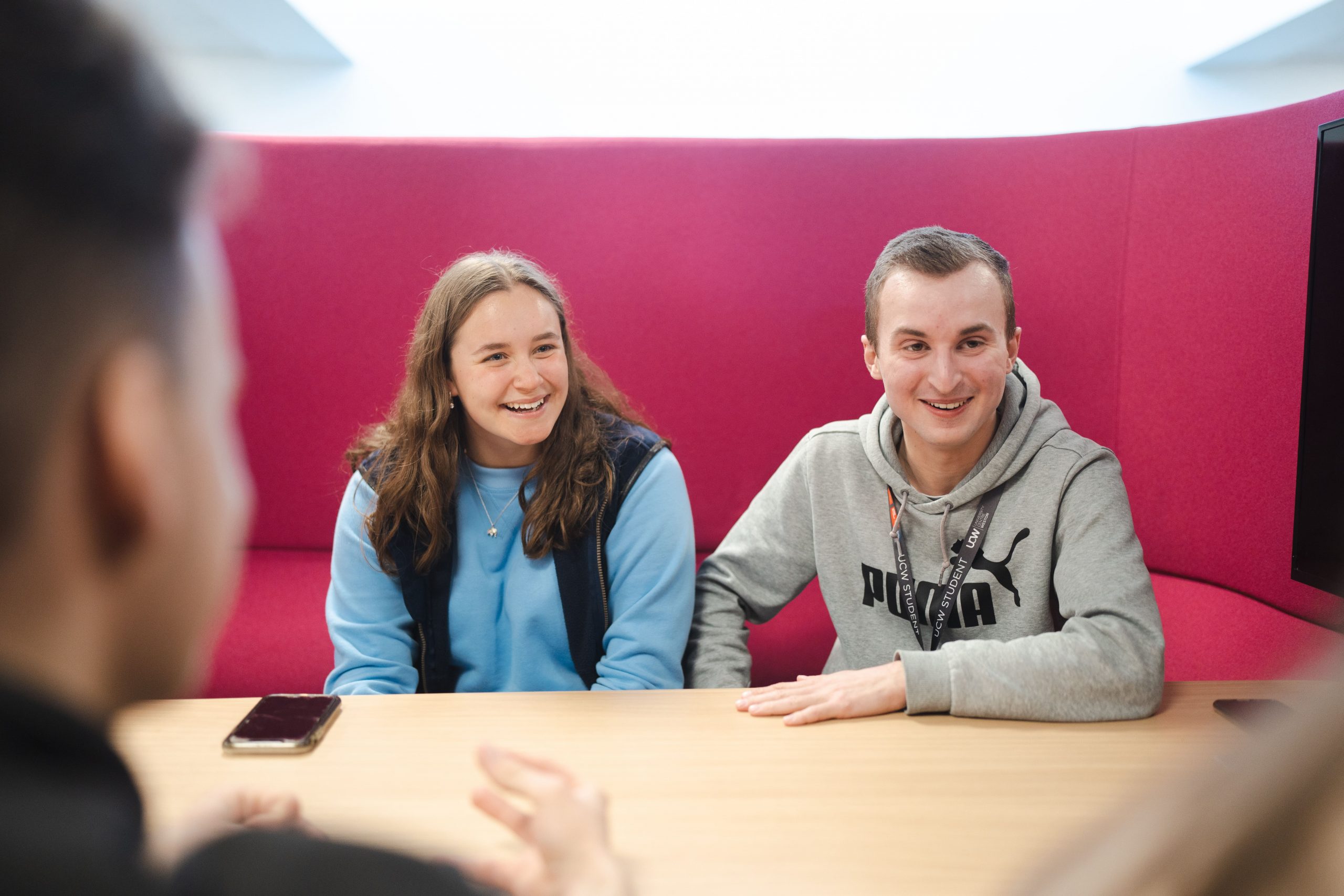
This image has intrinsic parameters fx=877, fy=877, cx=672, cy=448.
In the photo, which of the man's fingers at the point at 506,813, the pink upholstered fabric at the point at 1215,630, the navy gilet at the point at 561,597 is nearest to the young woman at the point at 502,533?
the navy gilet at the point at 561,597

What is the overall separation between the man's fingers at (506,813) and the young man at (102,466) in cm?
37

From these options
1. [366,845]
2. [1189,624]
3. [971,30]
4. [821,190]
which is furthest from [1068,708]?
[971,30]

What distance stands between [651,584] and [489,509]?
0.93ft

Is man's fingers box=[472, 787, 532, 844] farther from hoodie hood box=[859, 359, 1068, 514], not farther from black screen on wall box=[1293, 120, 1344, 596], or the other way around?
hoodie hood box=[859, 359, 1068, 514]

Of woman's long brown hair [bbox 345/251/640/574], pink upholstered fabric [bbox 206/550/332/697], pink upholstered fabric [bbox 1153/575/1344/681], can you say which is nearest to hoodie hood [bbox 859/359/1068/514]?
woman's long brown hair [bbox 345/251/640/574]

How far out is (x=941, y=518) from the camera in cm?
125

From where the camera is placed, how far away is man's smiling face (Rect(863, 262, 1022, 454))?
1.21 meters

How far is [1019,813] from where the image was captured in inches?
27.1

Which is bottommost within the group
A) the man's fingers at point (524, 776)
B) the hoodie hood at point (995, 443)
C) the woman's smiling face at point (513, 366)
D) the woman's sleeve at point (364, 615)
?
the woman's sleeve at point (364, 615)

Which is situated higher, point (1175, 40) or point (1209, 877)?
point (1175, 40)

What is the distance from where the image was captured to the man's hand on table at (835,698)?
2.90 feet

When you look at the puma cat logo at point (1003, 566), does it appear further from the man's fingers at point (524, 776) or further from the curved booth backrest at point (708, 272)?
the man's fingers at point (524, 776)

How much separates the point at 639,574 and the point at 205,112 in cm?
114

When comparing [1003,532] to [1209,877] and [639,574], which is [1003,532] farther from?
[1209,877]
